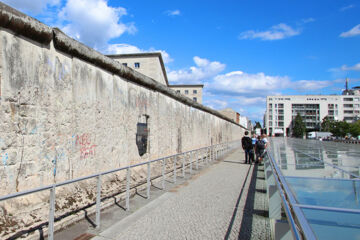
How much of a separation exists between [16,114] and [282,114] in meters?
119

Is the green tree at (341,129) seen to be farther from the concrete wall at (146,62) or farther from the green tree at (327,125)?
the concrete wall at (146,62)

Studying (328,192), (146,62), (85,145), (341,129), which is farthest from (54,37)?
(341,129)

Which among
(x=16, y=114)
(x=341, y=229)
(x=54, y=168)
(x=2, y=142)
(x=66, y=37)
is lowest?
(x=341, y=229)

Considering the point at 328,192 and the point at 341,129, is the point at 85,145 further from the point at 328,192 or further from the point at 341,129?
the point at 341,129

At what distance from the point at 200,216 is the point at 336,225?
90.5 inches

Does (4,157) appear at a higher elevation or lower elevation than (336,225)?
higher

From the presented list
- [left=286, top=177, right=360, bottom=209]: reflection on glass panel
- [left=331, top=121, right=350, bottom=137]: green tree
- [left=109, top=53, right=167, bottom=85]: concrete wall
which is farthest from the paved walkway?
[left=331, top=121, right=350, bottom=137]: green tree

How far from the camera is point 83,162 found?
5453 mm

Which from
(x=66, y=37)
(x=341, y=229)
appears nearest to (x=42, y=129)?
(x=66, y=37)

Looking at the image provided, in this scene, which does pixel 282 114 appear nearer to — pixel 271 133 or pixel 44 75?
pixel 271 133

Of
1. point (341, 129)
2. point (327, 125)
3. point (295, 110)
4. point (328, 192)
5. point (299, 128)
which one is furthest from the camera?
point (295, 110)

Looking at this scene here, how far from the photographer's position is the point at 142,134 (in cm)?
813

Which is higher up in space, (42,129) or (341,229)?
(42,129)

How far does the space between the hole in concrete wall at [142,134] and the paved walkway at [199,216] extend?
1.55 metres
